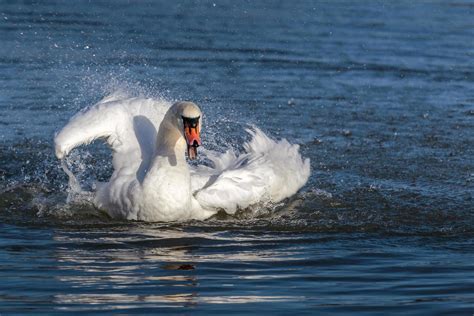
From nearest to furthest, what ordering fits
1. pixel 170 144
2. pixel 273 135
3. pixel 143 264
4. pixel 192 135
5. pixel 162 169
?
pixel 143 264
pixel 192 135
pixel 162 169
pixel 170 144
pixel 273 135

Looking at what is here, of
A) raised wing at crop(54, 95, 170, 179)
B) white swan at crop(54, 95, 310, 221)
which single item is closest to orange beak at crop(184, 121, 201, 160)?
white swan at crop(54, 95, 310, 221)

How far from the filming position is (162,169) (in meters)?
9.75

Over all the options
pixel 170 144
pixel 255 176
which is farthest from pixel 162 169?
pixel 255 176

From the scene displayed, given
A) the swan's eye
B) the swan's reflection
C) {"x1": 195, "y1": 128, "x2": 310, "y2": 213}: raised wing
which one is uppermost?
the swan's eye

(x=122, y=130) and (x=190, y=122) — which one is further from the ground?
(x=190, y=122)

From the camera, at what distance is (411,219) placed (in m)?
9.97

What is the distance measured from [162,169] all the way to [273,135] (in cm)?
A: 405

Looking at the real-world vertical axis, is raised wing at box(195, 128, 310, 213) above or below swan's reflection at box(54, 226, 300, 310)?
above

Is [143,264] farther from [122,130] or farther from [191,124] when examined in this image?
[122,130]

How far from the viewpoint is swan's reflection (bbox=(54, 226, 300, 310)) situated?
7.34 meters

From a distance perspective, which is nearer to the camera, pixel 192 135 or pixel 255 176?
pixel 192 135

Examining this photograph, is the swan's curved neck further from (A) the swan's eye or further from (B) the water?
(B) the water

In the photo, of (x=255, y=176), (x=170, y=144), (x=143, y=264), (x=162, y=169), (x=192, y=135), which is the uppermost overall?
(x=192, y=135)

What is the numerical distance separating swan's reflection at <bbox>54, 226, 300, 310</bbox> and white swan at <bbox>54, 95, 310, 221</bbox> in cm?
30
